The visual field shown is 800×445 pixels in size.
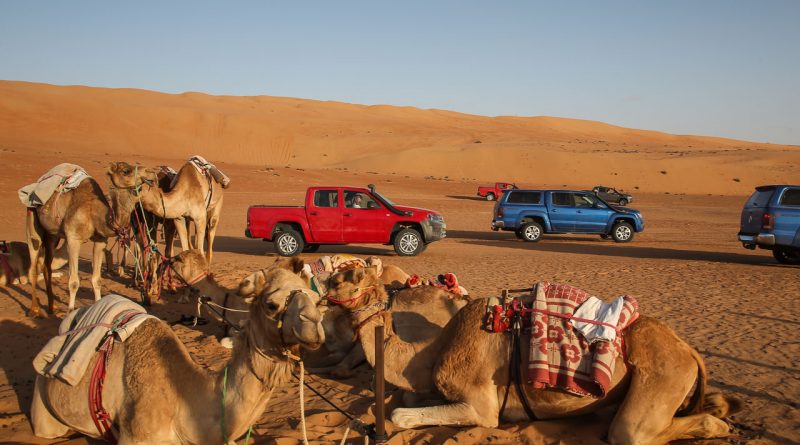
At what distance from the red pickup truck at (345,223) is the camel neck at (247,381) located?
1340 centimetres

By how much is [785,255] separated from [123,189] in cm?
1618

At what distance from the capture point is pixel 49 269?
10.3 metres

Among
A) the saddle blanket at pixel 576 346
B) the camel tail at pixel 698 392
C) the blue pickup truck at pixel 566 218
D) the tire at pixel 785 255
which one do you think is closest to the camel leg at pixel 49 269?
the saddle blanket at pixel 576 346

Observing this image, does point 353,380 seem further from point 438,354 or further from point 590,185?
point 590,185

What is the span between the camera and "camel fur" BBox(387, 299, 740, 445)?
16.0 feet

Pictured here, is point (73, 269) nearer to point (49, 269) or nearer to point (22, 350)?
point (49, 269)

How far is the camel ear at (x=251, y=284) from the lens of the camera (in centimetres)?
384

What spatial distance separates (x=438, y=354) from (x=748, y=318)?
20.9 ft

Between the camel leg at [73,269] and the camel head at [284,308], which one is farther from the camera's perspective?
the camel leg at [73,269]

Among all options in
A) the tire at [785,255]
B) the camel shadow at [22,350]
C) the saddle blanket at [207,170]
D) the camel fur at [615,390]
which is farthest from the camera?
the tire at [785,255]

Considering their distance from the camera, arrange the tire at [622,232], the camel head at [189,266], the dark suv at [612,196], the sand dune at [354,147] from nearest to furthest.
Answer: the camel head at [189,266] < the tire at [622,232] < the dark suv at [612,196] < the sand dune at [354,147]

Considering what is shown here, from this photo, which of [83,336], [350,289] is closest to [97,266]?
[83,336]

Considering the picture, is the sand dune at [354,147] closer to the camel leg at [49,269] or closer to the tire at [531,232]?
the tire at [531,232]

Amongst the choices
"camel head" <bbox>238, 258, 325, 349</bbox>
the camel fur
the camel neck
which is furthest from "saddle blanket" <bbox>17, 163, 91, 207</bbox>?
"camel head" <bbox>238, 258, 325, 349</bbox>
